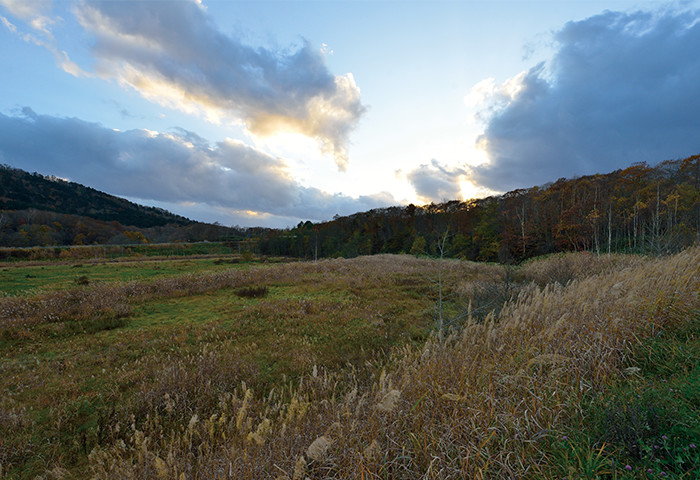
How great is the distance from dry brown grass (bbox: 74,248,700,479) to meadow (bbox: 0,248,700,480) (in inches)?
1.0

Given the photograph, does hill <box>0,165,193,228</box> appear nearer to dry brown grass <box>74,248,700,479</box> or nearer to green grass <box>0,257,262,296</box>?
green grass <box>0,257,262,296</box>

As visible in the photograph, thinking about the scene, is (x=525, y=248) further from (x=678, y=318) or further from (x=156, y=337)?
(x=156, y=337)

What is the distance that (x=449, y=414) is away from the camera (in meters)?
2.71

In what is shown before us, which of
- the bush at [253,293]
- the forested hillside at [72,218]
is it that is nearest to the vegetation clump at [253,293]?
the bush at [253,293]

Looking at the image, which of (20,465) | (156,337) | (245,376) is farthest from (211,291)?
(20,465)

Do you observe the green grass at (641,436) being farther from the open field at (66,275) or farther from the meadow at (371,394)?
the open field at (66,275)

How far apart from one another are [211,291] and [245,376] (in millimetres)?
13274

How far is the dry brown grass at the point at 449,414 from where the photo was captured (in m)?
2.12

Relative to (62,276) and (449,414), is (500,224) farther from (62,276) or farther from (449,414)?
(62,276)

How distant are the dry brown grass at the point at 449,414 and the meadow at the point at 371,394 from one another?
0.08 ft

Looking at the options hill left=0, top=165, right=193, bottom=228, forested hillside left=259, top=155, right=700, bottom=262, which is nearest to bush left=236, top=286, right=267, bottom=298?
forested hillside left=259, top=155, right=700, bottom=262

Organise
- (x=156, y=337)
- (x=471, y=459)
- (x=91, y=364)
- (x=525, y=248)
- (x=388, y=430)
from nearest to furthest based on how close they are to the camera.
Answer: (x=471, y=459) → (x=388, y=430) → (x=91, y=364) → (x=156, y=337) → (x=525, y=248)

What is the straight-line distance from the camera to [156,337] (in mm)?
8820

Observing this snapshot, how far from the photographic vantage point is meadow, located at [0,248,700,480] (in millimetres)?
2045
